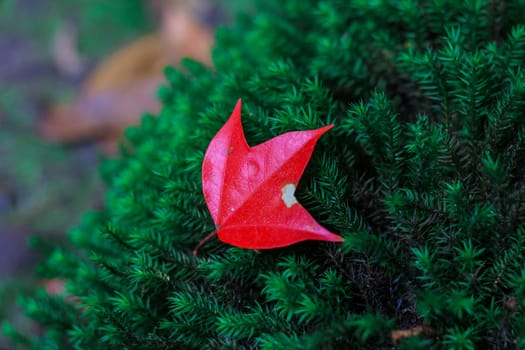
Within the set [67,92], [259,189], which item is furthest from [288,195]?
[67,92]

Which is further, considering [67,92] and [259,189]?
[67,92]

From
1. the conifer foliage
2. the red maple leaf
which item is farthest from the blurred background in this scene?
the red maple leaf

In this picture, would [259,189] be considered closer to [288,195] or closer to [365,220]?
A: [288,195]

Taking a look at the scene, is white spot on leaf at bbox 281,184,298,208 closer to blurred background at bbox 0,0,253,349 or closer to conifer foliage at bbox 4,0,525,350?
conifer foliage at bbox 4,0,525,350

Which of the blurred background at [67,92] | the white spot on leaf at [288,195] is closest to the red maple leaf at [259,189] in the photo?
the white spot on leaf at [288,195]

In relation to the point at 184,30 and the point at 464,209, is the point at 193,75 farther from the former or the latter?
the point at 184,30

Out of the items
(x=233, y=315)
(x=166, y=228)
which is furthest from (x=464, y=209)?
(x=166, y=228)
